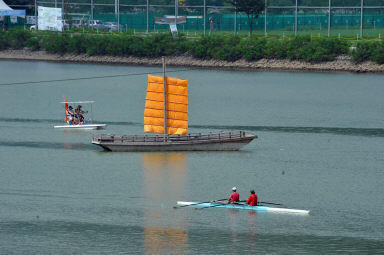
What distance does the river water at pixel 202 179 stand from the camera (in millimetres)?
42031

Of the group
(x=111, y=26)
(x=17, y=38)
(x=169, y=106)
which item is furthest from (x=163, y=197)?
(x=111, y=26)

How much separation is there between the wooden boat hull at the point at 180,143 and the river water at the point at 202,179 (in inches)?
26.4

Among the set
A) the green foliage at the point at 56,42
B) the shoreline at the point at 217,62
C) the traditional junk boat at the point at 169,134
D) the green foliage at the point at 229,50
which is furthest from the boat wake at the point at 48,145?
the green foliage at the point at 56,42

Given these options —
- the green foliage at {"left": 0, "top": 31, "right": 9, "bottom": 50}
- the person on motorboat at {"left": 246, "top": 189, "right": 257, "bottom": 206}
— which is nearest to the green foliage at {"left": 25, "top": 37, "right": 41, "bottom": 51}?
the green foliage at {"left": 0, "top": 31, "right": 9, "bottom": 50}

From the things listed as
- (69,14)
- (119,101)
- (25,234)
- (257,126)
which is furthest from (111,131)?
(69,14)

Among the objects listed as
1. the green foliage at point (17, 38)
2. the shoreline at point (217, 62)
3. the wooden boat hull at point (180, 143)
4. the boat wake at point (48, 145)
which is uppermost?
the green foliage at point (17, 38)

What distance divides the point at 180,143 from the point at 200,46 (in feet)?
194

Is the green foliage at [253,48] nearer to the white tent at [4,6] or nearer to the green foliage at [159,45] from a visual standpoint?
the green foliage at [159,45]

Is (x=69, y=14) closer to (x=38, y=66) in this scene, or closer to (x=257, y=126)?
(x=38, y=66)

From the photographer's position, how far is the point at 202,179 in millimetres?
53344

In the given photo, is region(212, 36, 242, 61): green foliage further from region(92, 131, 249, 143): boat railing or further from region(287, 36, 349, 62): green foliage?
region(92, 131, 249, 143): boat railing

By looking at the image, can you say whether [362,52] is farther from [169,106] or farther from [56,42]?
[169,106]

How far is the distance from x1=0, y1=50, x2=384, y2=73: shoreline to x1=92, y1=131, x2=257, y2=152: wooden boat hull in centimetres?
5267

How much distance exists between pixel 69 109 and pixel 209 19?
59.8m
